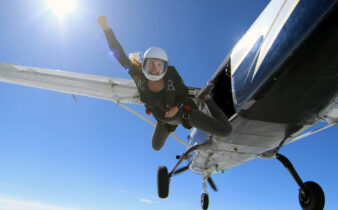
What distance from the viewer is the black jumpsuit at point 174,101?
10.8 ft

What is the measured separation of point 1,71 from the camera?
24.5ft

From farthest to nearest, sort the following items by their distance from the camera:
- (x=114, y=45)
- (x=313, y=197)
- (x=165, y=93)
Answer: (x=313, y=197)
(x=114, y=45)
(x=165, y=93)

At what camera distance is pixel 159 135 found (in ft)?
14.1

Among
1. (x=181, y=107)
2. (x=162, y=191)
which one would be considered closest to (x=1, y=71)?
(x=162, y=191)

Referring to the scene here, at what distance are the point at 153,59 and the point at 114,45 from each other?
832 millimetres

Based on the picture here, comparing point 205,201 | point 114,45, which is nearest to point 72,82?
point 114,45

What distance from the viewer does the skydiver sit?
3.25 metres

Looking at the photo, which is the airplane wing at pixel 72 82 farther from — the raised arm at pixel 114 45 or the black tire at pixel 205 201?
the raised arm at pixel 114 45

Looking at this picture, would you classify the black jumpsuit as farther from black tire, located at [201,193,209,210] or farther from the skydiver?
black tire, located at [201,193,209,210]

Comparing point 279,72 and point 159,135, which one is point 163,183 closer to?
point 159,135

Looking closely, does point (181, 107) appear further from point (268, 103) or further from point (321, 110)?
point (321, 110)

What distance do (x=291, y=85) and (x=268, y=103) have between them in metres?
0.46

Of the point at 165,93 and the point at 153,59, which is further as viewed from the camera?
the point at 165,93

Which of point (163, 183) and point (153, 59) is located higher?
point (153, 59)
